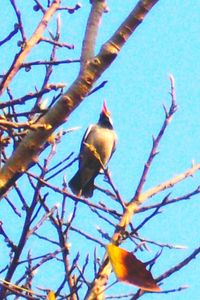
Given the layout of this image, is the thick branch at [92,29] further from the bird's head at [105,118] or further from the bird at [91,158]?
the bird's head at [105,118]

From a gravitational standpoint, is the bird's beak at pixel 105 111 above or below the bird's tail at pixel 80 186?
above

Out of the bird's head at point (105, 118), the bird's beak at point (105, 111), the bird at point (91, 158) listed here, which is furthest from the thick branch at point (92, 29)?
the bird's beak at point (105, 111)

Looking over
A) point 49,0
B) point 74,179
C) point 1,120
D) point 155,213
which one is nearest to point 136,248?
point 155,213

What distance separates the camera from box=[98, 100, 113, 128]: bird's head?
959 centimetres

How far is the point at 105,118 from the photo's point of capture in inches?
382

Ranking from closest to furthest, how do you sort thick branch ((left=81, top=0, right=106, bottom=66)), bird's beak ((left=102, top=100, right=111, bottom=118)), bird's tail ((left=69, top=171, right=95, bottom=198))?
thick branch ((left=81, top=0, right=106, bottom=66)), bird's tail ((left=69, top=171, right=95, bottom=198)), bird's beak ((left=102, top=100, right=111, bottom=118))

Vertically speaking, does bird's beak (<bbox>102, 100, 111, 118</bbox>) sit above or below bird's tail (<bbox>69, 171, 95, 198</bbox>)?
above

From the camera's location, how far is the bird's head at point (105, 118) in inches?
378

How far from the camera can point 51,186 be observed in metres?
2.98

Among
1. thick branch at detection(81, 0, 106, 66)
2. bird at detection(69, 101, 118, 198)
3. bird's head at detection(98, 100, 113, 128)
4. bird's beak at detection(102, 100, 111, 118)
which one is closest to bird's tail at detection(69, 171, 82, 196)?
bird at detection(69, 101, 118, 198)

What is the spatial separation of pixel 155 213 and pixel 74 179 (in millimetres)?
5543

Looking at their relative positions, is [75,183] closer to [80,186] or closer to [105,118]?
[80,186]

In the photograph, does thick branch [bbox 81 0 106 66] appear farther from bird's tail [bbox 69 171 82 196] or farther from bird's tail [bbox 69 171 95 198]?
bird's tail [bbox 69 171 82 196]

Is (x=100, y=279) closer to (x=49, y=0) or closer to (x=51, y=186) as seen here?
(x=51, y=186)
